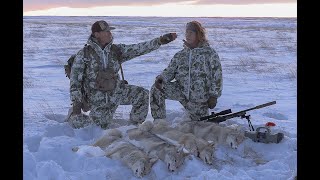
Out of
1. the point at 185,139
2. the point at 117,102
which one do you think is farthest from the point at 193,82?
the point at 185,139

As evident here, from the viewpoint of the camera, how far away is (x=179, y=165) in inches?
209

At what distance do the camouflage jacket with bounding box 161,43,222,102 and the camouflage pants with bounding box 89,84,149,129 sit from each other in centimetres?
53

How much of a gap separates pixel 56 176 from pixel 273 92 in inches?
279

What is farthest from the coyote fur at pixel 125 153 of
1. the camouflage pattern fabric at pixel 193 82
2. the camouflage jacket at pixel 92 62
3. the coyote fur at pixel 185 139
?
the camouflage pattern fabric at pixel 193 82

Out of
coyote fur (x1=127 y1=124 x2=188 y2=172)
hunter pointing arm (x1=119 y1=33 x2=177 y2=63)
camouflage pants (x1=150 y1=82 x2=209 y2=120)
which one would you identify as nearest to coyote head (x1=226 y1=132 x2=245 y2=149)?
coyote fur (x1=127 y1=124 x2=188 y2=172)

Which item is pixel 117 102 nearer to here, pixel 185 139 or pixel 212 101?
pixel 212 101

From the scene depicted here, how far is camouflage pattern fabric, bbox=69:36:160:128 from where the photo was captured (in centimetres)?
709

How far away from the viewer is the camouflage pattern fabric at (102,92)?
7.09 metres

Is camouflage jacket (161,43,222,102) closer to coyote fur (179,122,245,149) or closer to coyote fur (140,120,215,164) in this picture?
coyote fur (179,122,245,149)

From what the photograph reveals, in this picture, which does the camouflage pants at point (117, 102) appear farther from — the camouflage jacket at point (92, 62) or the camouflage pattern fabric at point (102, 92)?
the camouflage jacket at point (92, 62)

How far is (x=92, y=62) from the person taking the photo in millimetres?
7152
